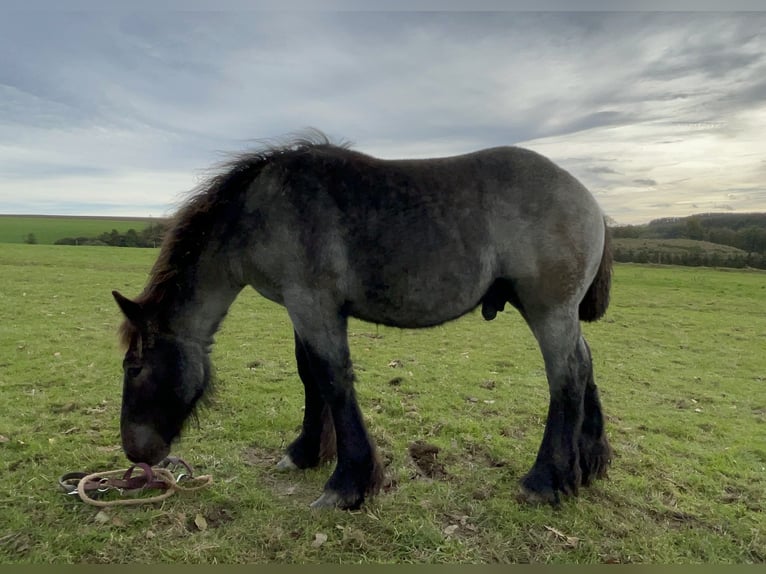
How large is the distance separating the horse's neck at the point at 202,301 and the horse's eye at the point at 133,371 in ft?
1.25

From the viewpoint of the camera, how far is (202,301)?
12.7 ft

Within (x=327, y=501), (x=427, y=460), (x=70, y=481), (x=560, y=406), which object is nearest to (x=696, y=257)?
(x=560, y=406)

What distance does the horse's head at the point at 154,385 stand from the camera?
3.74m

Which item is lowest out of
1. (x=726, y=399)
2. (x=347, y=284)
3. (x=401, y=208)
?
(x=726, y=399)

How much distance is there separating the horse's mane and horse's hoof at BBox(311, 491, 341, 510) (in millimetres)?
1912

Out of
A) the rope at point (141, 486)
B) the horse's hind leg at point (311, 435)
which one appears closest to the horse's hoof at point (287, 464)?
the horse's hind leg at point (311, 435)

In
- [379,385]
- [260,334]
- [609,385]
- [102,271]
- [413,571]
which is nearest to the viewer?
[413,571]

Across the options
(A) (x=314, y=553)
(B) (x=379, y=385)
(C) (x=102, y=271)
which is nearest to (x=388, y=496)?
(A) (x=314, y=553)

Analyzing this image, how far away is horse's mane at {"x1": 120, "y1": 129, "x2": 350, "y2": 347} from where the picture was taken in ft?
12.3

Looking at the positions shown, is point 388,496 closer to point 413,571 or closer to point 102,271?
point 413,571

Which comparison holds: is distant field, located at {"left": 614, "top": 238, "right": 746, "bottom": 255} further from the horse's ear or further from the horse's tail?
the horse's ear

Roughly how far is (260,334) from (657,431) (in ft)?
26.1

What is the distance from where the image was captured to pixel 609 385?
25.8 ft

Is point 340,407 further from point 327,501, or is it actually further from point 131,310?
point 131,310
